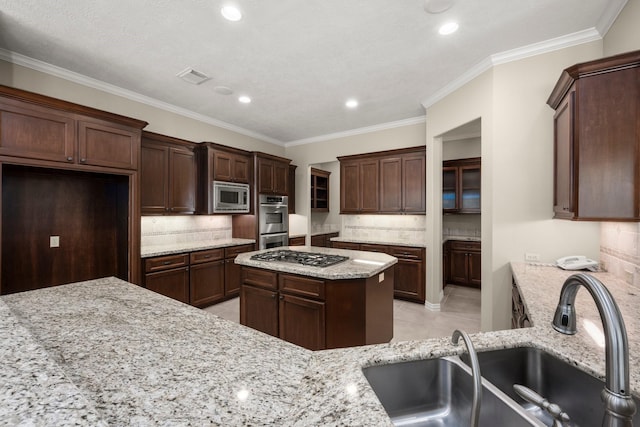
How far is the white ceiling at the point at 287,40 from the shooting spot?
2.12 m

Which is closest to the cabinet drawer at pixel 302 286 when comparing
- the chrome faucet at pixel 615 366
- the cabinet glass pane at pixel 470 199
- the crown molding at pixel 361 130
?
the chrome faucet at pixel 615 366

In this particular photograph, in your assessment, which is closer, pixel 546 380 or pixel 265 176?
pixel 546 380

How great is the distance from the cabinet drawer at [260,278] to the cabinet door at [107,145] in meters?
1.86

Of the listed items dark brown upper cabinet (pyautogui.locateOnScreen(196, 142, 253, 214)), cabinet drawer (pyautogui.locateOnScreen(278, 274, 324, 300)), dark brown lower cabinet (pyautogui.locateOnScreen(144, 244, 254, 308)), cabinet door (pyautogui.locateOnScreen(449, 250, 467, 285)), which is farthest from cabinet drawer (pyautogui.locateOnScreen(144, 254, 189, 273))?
cabinet door (pyautogui.locateOnScreen(449, 250, 467, 285))

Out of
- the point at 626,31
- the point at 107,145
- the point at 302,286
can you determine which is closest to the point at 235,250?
the point at 107,145

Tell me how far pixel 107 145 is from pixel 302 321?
279cm

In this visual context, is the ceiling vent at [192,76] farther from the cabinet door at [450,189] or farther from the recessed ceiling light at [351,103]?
the cabinet door at [450,189]

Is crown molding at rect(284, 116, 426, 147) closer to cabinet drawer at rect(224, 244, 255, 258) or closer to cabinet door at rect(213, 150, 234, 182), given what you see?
cabinet door at rect(213, 150, 234, 182)

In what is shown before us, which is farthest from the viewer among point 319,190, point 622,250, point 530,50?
point 319,190

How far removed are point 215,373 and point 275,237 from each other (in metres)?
4.36

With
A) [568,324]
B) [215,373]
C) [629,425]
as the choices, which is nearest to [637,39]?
[568,324]

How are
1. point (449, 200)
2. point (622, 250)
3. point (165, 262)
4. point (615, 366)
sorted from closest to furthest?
point (615, 366) < point (622, 250) < point (165, 262) < point (449, 200)

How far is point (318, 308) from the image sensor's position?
2320 mm

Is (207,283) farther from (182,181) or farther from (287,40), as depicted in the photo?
(287,40)
